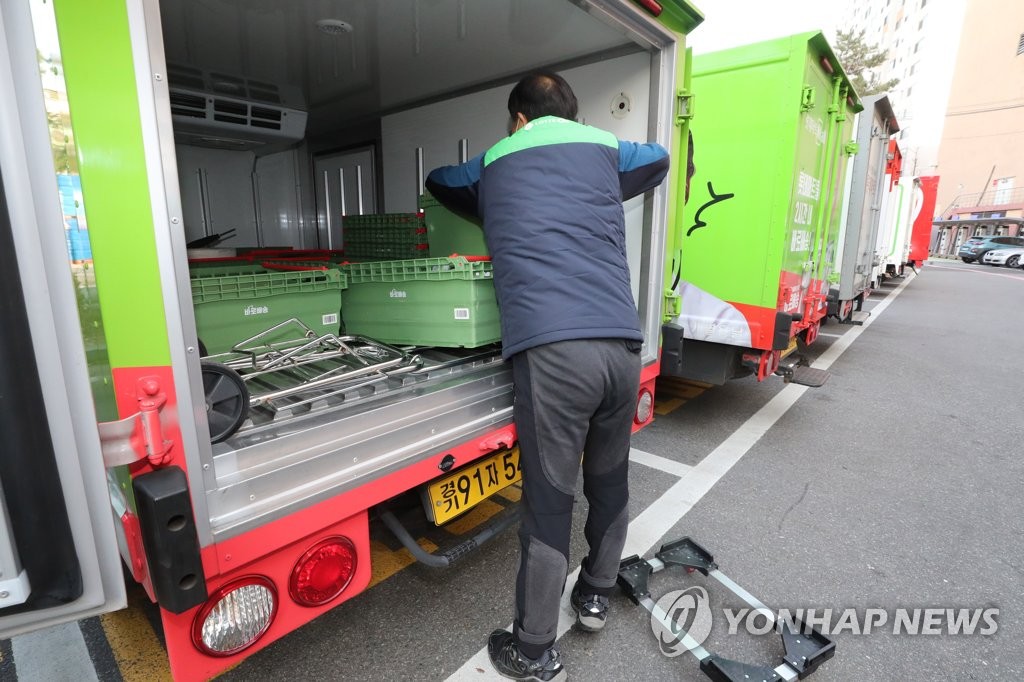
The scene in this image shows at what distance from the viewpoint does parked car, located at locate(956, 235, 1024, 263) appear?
26.2 metres

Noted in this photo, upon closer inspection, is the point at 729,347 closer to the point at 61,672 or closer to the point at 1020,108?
the point at 61,672

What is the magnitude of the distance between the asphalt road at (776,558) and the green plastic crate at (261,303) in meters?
1.24

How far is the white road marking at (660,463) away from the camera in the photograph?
12.4 ft

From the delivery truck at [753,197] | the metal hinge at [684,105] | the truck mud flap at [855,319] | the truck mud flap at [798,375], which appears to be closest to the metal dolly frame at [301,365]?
the metal hinge at [684,105]

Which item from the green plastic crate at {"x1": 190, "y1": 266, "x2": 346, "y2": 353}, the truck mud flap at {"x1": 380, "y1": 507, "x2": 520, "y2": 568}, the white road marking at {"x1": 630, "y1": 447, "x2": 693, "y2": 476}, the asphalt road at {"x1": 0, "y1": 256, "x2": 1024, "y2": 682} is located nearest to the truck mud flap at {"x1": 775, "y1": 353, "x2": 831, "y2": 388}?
the asphalt road at {"x1": 0, "y1": 256, "x2": 1024, "y2": 682}

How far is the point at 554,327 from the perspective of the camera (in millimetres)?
1797

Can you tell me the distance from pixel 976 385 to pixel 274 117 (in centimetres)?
782

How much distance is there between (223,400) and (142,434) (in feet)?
0.86

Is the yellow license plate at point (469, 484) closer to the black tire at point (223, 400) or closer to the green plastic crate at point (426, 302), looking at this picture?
the green plastic crate at point (426, 302)

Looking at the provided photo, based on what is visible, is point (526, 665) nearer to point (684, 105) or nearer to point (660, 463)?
point (660, 463)

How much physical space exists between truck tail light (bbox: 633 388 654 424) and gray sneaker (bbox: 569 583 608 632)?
92cm

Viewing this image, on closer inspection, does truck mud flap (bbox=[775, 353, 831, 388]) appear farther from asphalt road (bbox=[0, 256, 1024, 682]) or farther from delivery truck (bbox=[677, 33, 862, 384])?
asphalt road (bbox=[0, 256, 1024, 682])

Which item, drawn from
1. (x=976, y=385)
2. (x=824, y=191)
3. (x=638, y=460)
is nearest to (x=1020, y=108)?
(x=976, y=385)

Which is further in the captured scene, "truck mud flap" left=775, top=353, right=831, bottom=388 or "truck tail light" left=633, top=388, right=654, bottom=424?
"truck mud flap" left=775, top=353, right=831, bottom=388
